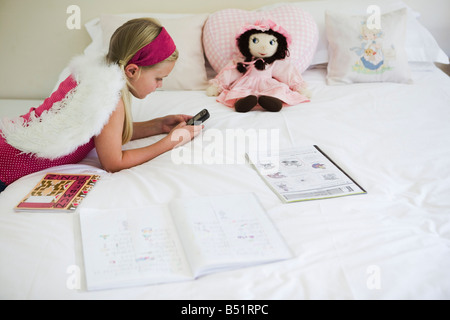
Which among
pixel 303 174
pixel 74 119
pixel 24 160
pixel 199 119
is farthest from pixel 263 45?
pixel 24 160

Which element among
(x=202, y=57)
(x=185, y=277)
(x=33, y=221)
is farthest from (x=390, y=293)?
(x=202, y=57)

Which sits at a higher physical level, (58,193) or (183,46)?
(183,46)

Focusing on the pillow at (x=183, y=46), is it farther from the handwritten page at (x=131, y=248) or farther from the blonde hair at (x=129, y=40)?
the handwritten page at (x=131, y=248)

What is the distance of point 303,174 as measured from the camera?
112 centimetres

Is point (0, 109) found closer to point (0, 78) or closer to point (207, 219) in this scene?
point (0, 78)

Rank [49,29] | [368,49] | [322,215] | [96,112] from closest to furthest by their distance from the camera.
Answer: [322,215] → [96,112] → [368,49] → [49,29]

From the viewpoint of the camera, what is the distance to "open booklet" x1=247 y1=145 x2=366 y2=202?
3.36 ft

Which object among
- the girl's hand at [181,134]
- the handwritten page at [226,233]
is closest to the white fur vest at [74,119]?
the girl's hand at [181,134]

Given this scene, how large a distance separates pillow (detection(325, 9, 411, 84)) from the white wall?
47 centimetres

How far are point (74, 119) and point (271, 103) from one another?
756mm

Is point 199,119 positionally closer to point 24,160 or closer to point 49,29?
point 24,160

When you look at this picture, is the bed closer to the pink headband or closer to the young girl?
the young girl

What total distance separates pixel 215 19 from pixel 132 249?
4.51 feet

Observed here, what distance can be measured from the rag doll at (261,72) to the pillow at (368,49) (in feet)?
0.81
